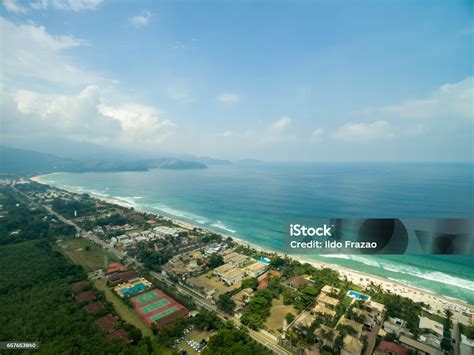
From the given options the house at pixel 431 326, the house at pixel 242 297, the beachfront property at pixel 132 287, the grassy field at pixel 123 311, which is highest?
the house at pixel 431 326

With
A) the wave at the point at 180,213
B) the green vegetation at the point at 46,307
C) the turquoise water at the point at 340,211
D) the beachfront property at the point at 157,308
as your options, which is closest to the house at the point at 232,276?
the beachfront property at the point at 157,308

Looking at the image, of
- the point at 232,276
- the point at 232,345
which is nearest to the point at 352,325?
the point at 232,345

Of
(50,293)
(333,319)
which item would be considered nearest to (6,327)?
(50,293)

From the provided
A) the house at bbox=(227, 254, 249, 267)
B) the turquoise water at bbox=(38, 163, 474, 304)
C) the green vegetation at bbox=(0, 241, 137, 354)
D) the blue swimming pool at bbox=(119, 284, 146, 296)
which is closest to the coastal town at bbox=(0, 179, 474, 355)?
the blue swimming pool at bbox=(119, 284, 146, 296)

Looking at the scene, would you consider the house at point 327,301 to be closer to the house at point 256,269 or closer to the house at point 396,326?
the house at point 396,326

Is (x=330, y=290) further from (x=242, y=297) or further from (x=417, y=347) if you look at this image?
(x=242, y=297)

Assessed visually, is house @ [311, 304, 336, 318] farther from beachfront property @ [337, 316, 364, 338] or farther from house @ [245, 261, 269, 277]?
house @ [245, 261, 269, 277]
